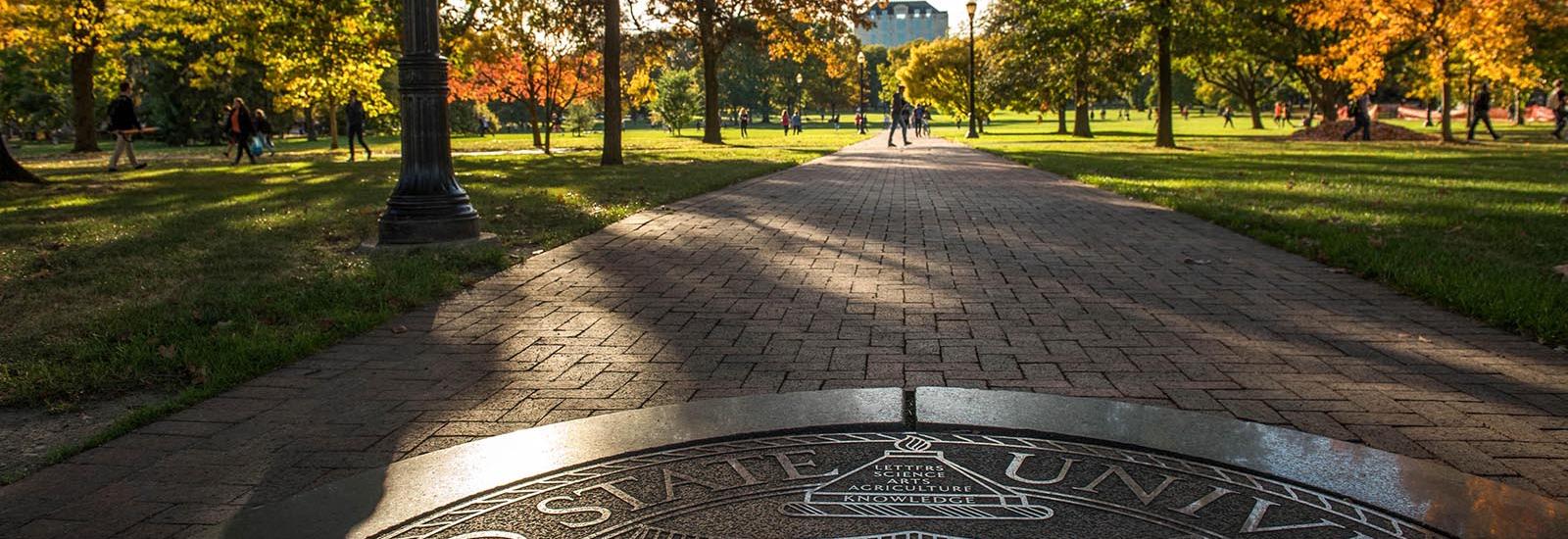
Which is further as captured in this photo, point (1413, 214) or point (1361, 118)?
point (1361, 118)

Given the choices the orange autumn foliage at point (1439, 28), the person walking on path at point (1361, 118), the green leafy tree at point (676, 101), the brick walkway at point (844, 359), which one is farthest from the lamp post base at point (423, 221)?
the green leafy tree at point (676, 101)

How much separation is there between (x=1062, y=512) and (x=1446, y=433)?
165 cm

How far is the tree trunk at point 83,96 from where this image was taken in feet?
97.7

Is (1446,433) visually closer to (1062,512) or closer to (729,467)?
(1062,512)

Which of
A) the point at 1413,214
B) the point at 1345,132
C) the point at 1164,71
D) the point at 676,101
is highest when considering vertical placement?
the point at 676,101

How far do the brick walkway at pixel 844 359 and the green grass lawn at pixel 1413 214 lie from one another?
331mm

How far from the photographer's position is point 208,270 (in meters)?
7.10

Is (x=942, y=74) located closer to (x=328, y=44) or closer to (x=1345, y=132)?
(x=1345, y=132)

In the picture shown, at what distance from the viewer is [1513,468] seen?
2965 mm

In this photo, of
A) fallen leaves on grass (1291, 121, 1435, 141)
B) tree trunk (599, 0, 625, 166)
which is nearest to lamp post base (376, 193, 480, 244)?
tree trunk (599, 0, 625, 166)

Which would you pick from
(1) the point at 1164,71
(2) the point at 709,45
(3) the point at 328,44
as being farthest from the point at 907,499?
(2) the point at 709,45

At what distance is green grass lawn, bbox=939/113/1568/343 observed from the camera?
5668 millimetres

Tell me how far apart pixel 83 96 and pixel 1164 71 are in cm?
3325

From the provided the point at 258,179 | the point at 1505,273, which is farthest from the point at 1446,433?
the point at 258,179
